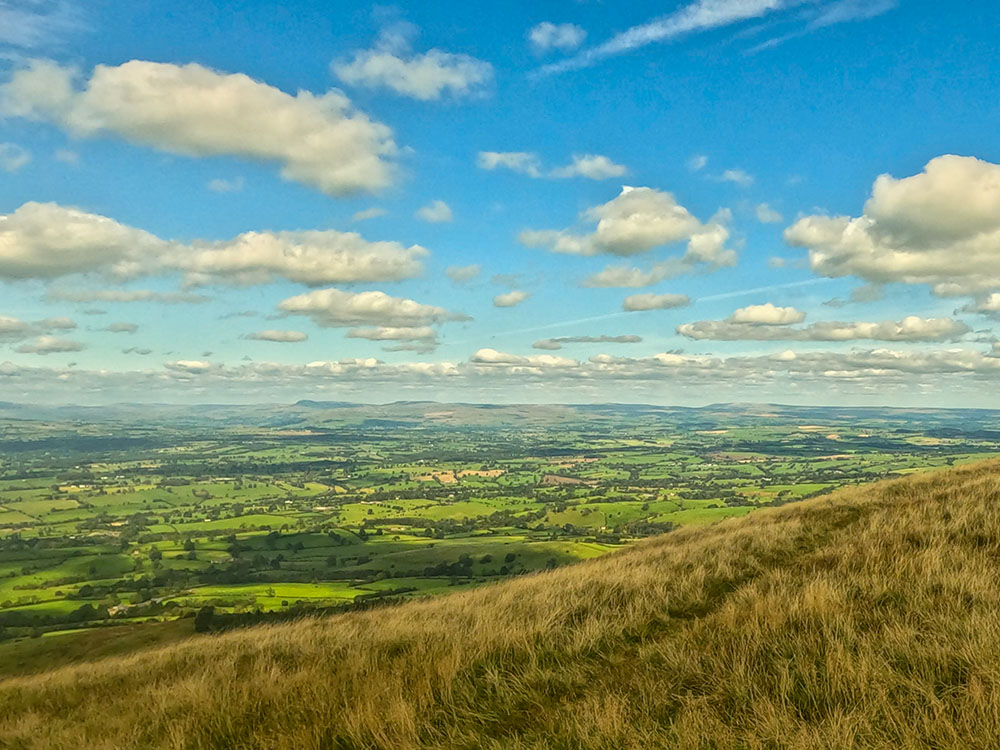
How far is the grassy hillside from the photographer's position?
416cm

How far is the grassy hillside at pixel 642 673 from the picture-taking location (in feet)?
13.7

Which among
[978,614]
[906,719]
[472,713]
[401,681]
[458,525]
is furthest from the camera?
[458,525]

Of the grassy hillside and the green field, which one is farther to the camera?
the green field

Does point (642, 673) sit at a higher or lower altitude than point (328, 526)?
higher

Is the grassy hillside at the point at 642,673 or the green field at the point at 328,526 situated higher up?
the grassy hillside at the point at 642,673

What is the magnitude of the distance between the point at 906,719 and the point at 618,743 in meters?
2.00

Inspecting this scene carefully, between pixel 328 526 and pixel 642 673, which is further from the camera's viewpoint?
pixel 328 526

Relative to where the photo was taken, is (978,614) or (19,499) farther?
(19,499)

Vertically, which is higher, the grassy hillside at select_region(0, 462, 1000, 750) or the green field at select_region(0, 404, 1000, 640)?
the grassy hillside at select_region(0, 462, 1000, 750)

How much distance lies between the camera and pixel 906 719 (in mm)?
3855

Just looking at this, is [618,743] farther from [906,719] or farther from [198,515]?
[198,515]

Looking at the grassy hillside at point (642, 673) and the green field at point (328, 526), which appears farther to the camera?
the green field at point (328, 526)

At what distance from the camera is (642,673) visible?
18.4 feet

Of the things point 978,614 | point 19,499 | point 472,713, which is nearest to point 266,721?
point 472,713
